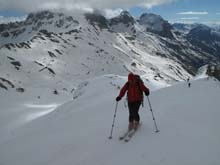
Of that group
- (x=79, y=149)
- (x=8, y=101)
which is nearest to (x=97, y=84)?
(x=8, y=101)

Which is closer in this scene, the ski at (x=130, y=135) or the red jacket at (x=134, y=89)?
the ski at (x=130, y=135)

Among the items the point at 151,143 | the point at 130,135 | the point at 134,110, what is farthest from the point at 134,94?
the point at 151,143

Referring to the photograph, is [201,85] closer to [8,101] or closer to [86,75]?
[8,101]

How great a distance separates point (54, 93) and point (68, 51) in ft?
175

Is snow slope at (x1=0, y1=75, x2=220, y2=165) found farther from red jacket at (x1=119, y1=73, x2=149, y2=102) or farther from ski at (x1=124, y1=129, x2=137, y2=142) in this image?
red jacket at (x1=119, y1=73, x2=149, y2=102)

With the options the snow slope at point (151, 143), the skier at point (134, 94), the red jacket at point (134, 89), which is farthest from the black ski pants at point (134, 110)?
the snow slope at point (151, 143)

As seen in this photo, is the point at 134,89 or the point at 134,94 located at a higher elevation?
the point at 134,89

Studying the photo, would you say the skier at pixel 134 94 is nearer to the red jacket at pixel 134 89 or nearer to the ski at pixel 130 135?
the red jacket at pixel 134 89

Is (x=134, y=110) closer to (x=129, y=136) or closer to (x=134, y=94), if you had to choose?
(x=134, y=94)

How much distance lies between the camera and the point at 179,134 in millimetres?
11180

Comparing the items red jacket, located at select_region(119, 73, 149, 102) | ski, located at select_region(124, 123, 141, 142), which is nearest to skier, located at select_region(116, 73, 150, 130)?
red jacket, located at select_region(119, 73, 149, 102)

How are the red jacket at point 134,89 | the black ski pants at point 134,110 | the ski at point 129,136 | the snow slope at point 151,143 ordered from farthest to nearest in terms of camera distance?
the black ski pants at point 134,110, the red jacket at point 134,89, the ski at point 129,136, the snow slope at point 151,143

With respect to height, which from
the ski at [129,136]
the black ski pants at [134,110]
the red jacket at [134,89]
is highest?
the red jacket at [134,89]

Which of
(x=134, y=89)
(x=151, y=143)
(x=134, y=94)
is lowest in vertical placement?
(x=151, y=143)
